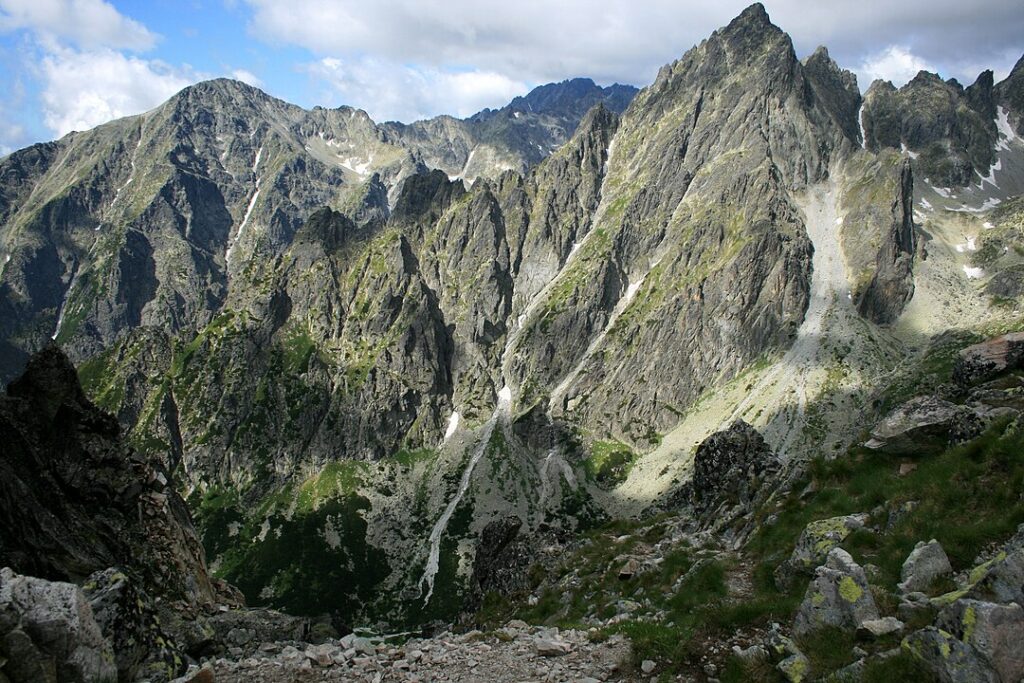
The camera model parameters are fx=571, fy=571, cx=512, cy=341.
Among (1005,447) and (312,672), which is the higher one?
(1005,447)

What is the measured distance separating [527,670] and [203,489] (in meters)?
217

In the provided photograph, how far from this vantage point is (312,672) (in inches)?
617

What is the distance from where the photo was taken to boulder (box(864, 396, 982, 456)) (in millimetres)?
22547

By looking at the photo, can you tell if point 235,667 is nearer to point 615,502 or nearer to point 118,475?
point 118,475

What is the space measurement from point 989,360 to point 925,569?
2953 cm

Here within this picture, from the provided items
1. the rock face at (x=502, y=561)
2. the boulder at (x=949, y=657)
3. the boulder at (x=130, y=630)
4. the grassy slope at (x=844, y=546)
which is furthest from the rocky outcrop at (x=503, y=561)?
the boulder at (x=949, y=657)

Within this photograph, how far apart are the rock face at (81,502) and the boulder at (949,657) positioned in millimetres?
27235

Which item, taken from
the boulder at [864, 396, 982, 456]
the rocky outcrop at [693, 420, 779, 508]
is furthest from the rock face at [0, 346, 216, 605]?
the rocky outcrop at [693, 420, 779, 508]

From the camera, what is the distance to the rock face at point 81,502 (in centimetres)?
2414

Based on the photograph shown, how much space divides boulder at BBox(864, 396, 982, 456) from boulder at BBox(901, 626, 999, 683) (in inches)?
651

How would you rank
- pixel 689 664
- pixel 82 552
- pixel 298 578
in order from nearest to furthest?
pixel 689 664
pixel 82 552
pixel 298 578

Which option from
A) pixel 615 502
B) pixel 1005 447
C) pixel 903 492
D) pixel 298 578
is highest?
pixel 1005 447

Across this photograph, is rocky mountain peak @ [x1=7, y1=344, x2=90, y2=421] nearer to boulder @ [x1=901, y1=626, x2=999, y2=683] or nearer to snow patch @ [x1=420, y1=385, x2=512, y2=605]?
boulder @ [x1=901, y1=626, x2=999, y2=683]

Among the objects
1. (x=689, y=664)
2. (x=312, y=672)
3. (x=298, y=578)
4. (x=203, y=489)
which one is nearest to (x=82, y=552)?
(x=312, y=672)
